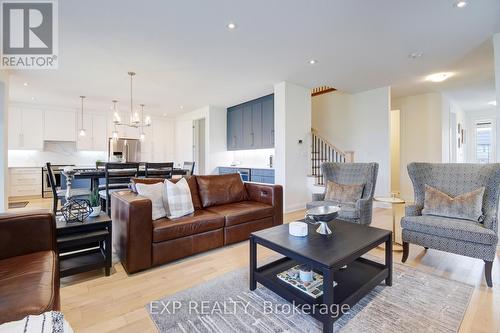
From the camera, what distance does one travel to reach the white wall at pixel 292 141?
4680 mm

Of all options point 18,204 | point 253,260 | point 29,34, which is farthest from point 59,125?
point 253,260

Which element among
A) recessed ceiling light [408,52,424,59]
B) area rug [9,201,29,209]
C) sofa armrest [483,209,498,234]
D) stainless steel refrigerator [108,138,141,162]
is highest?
recessed ceiling light [408,52,424,59]

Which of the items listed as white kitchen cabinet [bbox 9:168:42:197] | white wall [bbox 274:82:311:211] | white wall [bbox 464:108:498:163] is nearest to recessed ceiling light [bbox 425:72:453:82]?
white wall [bbox 274:82:311:211]

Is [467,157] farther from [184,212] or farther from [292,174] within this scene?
[184,212]

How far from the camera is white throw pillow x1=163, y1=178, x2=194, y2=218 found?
2555 millimetres

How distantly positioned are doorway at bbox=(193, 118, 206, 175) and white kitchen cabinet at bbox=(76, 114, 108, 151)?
2714 mm

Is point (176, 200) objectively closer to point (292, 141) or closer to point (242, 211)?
point (242, 211)

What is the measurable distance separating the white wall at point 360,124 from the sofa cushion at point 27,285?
548 cm

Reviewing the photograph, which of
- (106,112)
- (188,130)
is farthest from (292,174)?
(106,112)

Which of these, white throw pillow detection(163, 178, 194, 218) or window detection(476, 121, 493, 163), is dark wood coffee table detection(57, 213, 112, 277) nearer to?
white throw pillow detection(163, 178, 194, 218)

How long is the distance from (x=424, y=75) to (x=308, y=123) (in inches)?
88.9

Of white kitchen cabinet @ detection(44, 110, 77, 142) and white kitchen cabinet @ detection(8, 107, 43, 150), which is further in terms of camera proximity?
white kitchen cabinet @ detection(44, 110, 77, 142)

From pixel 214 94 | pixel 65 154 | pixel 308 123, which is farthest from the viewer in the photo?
pixel 65 154

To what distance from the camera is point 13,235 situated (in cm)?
156
